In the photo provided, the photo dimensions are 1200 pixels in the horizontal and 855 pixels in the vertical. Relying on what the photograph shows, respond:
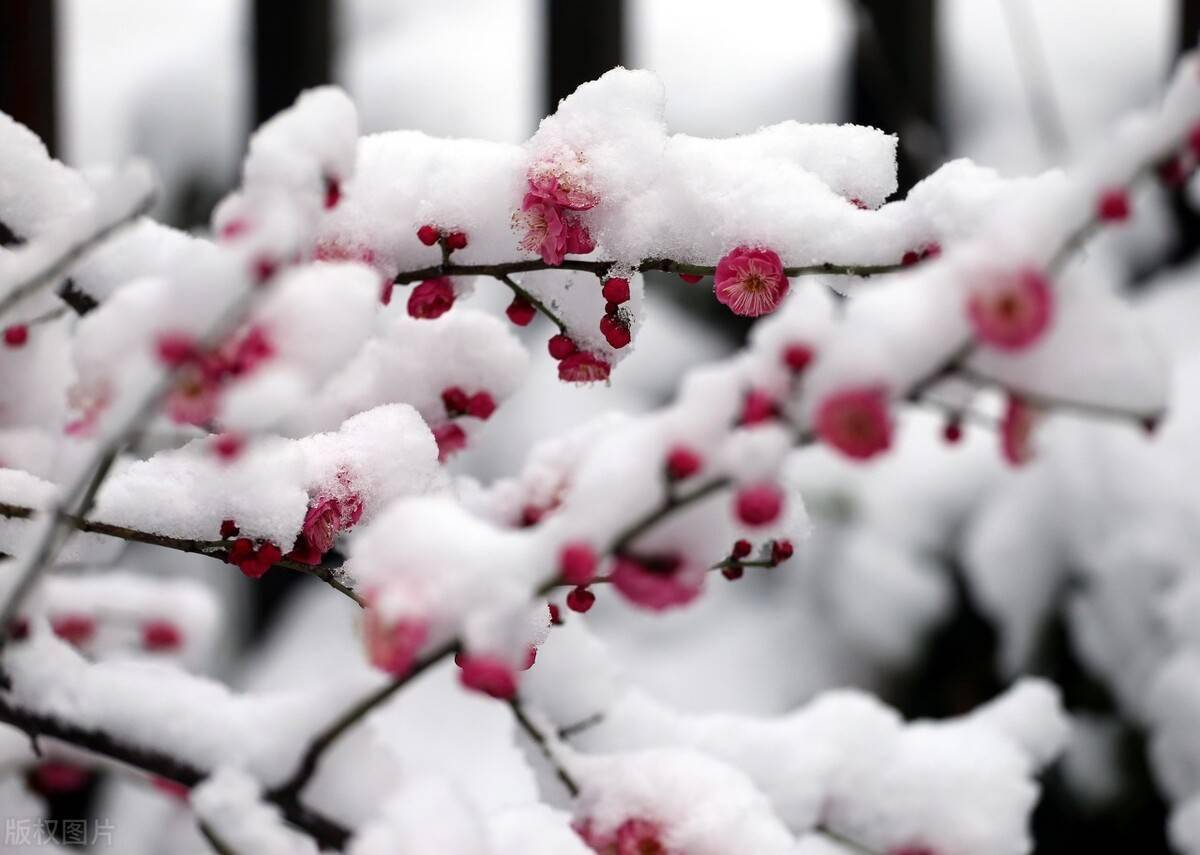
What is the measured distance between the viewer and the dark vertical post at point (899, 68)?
2033 millimetres

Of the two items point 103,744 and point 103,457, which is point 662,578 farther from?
point 103,744

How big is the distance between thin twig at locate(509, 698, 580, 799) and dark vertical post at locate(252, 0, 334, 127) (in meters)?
1.80

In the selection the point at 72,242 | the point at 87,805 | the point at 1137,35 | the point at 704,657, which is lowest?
the point at 87,805

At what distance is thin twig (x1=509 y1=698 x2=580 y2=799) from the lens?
54 cm

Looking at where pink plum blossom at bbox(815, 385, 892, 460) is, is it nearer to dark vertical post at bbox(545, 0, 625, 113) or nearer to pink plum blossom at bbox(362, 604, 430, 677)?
pink plum blossom at bbox(362, 604, 430, 677)

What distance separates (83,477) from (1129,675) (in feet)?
4.73

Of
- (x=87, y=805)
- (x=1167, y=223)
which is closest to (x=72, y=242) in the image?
(x=1167, y=223)

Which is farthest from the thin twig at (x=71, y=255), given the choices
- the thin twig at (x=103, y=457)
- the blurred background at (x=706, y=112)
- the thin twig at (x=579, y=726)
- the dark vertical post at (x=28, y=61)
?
the dark vertical post at (x=28, y=61)

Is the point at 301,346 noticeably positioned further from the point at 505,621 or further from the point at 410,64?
the point at 410,64

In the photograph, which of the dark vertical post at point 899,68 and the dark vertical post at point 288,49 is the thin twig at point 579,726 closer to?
the dark vertical post at point 899,68

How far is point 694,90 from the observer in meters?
2.24

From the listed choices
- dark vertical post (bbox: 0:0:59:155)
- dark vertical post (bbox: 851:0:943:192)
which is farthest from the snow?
dark vertical post (bbox: 851:0:943:192)

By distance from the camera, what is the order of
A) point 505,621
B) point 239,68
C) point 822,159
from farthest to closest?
point 239,68, point 822,159, point 505,621

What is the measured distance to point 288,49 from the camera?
213cm
